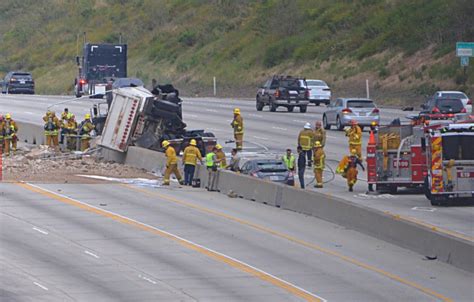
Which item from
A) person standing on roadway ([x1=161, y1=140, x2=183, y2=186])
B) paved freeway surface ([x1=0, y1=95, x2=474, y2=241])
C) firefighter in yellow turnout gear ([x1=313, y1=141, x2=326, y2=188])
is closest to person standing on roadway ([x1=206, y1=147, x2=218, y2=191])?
person standing on roadway ([x1=161, y1=140, x2=183, y2=186])

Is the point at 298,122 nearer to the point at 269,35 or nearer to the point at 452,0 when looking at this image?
the point at 452,0

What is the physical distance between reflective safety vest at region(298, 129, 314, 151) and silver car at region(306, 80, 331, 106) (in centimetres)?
3042

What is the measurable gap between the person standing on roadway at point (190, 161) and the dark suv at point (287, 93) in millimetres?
24977

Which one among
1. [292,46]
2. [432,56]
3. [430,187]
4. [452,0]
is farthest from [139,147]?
[292,46]

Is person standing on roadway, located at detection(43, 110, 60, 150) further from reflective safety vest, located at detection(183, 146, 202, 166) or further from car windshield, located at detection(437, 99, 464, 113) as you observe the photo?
car windshield, located at detection(437, 99, 464, 113)

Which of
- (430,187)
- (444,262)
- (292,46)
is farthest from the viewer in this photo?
(292,46)

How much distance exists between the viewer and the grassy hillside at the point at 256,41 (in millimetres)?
69688

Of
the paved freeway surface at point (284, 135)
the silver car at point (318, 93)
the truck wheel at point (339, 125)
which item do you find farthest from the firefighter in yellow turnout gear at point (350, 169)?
the silver car at point (318, 93)

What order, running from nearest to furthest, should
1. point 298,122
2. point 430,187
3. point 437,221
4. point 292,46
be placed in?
point 437,221 < point 430,187 < point 298,122 < point 292,46

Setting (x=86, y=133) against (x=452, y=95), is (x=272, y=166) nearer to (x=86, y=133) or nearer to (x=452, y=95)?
(x=86, y=133)

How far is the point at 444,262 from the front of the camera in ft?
68.2

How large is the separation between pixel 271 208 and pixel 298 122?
78.8ft

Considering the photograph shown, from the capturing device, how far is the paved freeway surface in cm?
2555

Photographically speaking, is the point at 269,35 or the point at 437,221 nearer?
the point at 437,221
